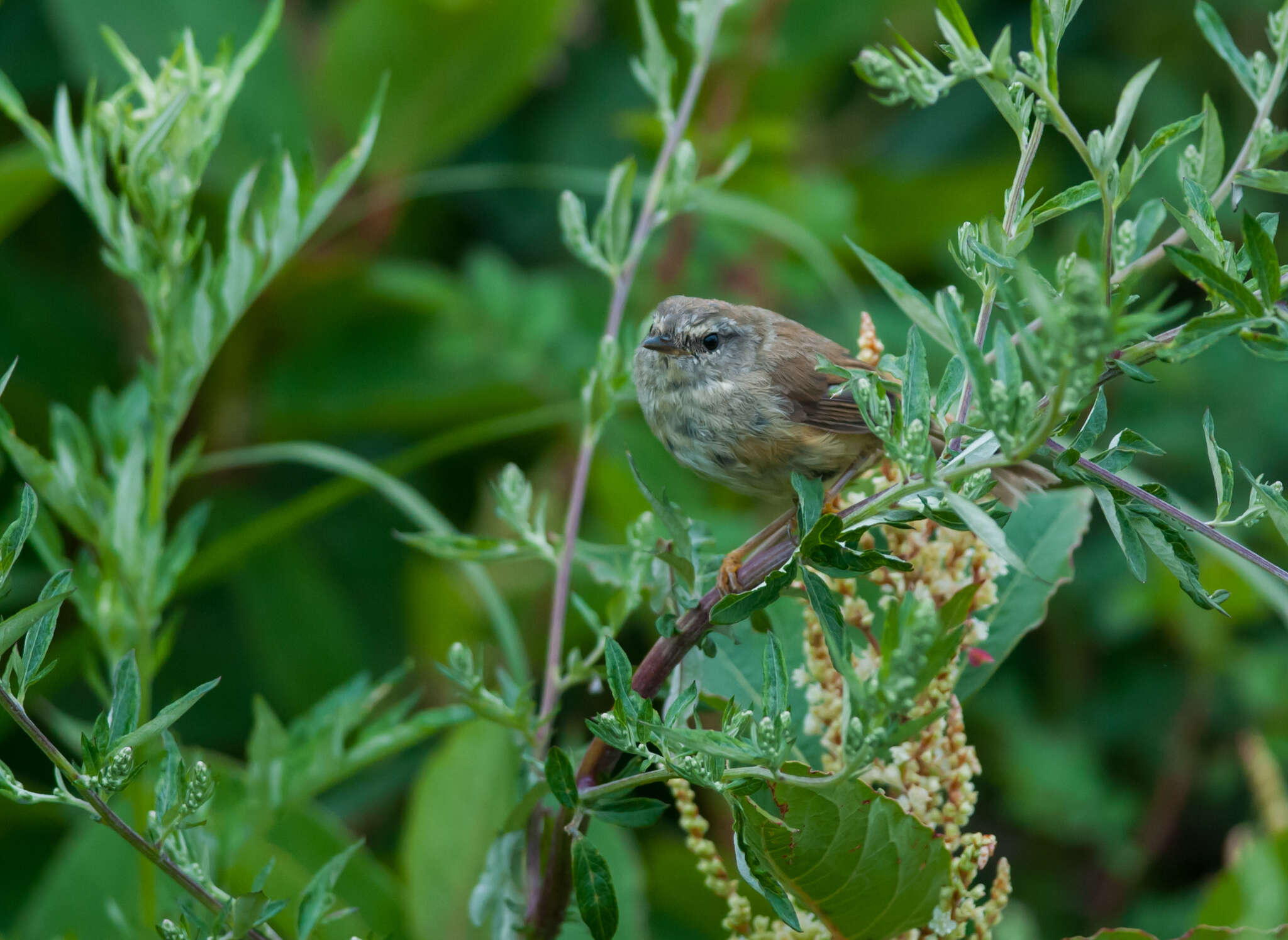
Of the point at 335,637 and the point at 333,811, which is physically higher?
the point at 335,637

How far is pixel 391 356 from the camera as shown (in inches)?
137

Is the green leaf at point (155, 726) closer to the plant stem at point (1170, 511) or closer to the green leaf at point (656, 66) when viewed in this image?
the plant stem at point (1170, 511)

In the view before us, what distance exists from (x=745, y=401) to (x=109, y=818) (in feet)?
A: 3.86

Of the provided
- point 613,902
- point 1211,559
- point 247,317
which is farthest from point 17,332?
point 1211,559

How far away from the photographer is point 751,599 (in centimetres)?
104

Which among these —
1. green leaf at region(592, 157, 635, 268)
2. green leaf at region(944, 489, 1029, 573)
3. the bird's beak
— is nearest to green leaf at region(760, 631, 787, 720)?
green leaf at region(944, 489, 1029, 573)

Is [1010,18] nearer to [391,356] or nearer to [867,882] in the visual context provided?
[391,356]

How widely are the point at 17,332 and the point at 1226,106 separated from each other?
384 cm

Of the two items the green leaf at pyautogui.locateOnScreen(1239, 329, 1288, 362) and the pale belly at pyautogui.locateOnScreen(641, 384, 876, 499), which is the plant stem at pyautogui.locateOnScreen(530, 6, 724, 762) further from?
the green leaf at pyautogui.locateOnScreen(1239, 329, 1288, 362)

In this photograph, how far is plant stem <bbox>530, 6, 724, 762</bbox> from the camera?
1403 millimetres

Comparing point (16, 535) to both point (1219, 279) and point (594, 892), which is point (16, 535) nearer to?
point (594, 892)

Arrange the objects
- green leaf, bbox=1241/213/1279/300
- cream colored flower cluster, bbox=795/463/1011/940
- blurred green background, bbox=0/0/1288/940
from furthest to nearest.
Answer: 1. blurred green background, bbox=0/0/1288/940
2. cream colored flower cluster, bbox=795/463/1011/940
3. green leaf, bbox=1241/213/1279/300

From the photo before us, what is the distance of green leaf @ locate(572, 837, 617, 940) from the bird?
2.06 feet

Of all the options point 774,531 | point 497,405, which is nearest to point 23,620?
point 774,531
